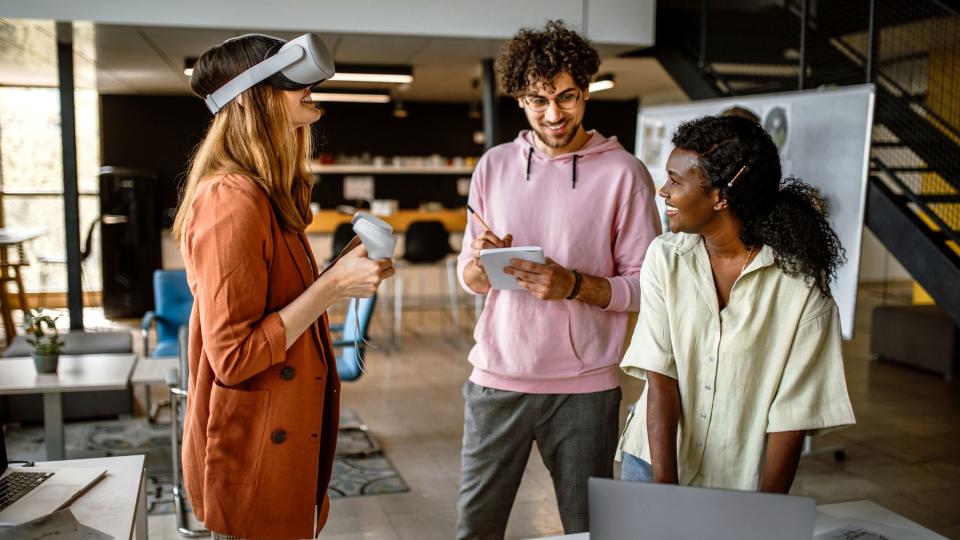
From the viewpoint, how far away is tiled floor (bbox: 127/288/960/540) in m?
3.78

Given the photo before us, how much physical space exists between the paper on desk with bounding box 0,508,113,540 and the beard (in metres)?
1.34

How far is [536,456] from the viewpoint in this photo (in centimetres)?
475


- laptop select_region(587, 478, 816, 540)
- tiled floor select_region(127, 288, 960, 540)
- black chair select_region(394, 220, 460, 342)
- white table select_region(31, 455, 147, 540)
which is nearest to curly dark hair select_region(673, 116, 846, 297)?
laptop select_region(587, 478, 816, 540)

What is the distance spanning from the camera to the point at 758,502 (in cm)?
118

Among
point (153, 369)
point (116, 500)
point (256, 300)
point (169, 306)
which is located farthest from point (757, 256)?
point (169, 306)

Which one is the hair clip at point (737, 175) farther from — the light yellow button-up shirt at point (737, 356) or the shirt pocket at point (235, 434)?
the shirt pocket at point (235, 434)

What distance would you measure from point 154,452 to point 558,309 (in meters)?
3.31

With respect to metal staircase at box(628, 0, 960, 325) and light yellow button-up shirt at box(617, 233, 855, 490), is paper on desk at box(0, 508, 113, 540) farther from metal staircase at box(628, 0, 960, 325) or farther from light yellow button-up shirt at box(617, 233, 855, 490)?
metal staircase at box(628, 0, 960, 325)

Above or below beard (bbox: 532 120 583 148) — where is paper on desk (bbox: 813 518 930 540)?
below

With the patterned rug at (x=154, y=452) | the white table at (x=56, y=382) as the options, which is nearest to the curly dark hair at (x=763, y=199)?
the patterned rug at (x=154, y=452)

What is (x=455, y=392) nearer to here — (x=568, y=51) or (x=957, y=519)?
(x=957, y=519)

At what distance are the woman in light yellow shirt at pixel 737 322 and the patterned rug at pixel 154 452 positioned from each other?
265 cm

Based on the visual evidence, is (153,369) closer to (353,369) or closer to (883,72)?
(353,369)

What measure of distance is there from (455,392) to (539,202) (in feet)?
13.5
